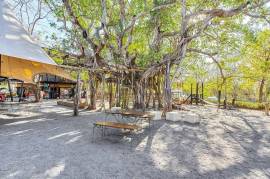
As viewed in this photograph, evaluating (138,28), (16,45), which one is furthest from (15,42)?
(138,28)

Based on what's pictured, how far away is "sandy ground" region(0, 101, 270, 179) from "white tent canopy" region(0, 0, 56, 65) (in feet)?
7.19

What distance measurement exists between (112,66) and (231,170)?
8180 mm

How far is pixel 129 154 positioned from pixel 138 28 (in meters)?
6.75

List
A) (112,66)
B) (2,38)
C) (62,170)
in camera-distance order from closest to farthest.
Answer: (62,170)
(2,38)
(112,66)

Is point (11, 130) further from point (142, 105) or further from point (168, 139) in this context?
point (142, 105)

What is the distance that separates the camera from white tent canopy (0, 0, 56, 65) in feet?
21.2

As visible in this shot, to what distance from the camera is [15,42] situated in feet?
22.6

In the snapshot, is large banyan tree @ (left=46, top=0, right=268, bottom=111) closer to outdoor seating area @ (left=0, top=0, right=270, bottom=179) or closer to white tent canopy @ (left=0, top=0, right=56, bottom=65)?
outdoor seating area @ (left=0, top=0, right=270, bottom=179)

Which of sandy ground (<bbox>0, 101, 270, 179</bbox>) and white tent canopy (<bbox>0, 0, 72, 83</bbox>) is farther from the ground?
white tent canopy (<bbox>0, 0, 72, 83</bbox>)

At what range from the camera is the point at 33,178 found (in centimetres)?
327

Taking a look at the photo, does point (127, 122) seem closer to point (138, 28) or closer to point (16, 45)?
point (138, 28)

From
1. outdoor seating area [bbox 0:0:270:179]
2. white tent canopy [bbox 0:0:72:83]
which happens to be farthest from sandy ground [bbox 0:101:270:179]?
white tent canopy [bbox 0:0:72:83]

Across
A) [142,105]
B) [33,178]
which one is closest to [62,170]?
[33,178]

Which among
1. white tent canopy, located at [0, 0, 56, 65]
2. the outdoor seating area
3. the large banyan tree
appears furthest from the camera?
the large banyan tree
